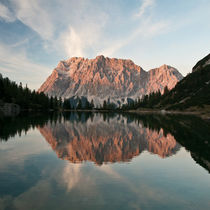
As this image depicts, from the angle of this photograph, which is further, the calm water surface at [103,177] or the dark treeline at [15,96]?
the dark treeline at [15,96]

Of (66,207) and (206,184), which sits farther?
(206,184)

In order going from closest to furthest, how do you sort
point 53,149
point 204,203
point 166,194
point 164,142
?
point 204,203 → point 166,194 → point 53,149 → point 164,142

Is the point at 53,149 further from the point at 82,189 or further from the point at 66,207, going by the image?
the point at 66,207

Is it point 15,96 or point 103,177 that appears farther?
point 15,96

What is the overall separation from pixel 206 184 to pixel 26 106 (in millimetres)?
176416

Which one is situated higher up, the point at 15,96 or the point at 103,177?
the point at 15,96

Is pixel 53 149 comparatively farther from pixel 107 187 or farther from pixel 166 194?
pixel 166 194

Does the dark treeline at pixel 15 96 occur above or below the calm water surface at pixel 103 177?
above

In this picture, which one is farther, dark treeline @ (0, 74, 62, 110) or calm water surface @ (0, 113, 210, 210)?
dark treeline @ (0, 74, 62, 110)

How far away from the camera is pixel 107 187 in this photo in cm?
1438

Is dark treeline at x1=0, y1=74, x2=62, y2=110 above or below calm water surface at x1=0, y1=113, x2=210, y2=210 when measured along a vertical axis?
above

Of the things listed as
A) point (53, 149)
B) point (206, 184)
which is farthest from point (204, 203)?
point (53, 149)

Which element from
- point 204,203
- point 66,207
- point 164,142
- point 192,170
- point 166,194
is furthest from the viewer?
point 164,142

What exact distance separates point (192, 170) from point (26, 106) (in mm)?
173130
